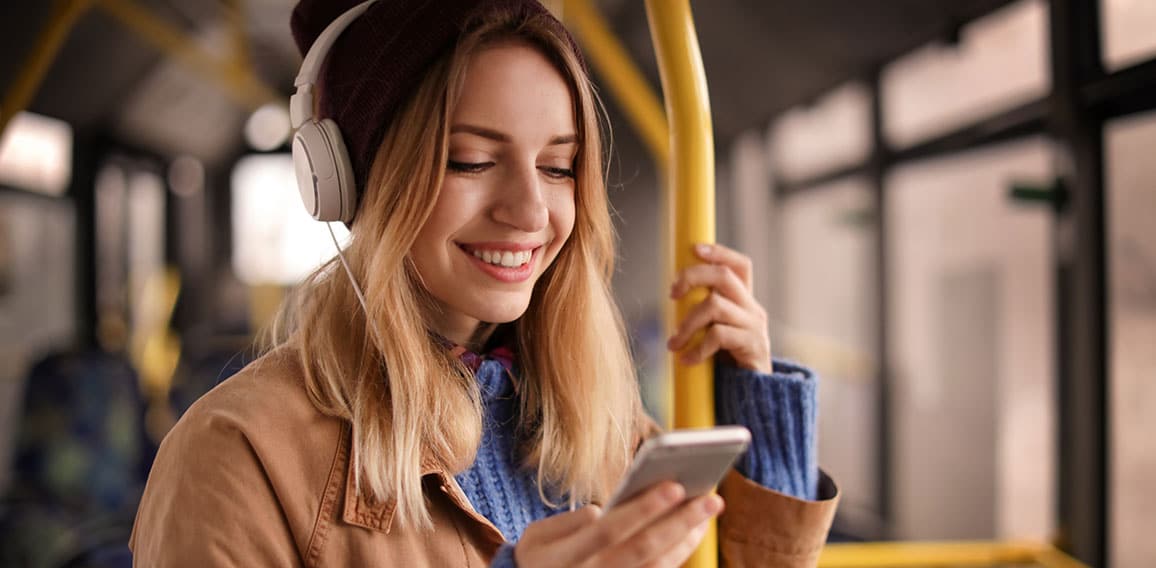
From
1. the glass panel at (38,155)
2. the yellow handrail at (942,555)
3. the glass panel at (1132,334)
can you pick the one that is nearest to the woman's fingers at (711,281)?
the yellow handrail at (942,555)

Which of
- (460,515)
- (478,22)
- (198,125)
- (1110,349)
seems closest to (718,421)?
Answer: (460,515)

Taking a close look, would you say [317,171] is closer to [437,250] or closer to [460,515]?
[437,250]

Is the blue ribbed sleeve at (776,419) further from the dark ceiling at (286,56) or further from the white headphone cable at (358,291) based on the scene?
the dark ceiling at (286,56)

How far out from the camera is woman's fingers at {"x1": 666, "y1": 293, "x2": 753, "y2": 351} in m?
1.03

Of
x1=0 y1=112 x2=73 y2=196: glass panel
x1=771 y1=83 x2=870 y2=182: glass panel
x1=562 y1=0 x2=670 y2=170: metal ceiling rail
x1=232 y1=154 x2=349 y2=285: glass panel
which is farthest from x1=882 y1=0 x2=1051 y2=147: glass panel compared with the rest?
x1=232 y1=154 x2=349 y2=285: glass panel

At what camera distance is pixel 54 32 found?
2674 mm

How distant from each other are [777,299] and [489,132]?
5.83 m

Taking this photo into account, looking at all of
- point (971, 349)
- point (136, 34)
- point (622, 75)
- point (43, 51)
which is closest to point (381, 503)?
point (622, 75)

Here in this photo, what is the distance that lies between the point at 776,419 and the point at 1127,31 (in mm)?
1981

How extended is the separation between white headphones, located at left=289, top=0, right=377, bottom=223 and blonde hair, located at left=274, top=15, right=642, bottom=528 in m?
0.03

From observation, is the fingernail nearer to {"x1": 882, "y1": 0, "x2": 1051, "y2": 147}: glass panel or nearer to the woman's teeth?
the woman's teeth

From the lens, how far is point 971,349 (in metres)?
3.92

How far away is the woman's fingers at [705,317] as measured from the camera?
1026mm

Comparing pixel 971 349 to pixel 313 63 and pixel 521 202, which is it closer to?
pixel 521 202
